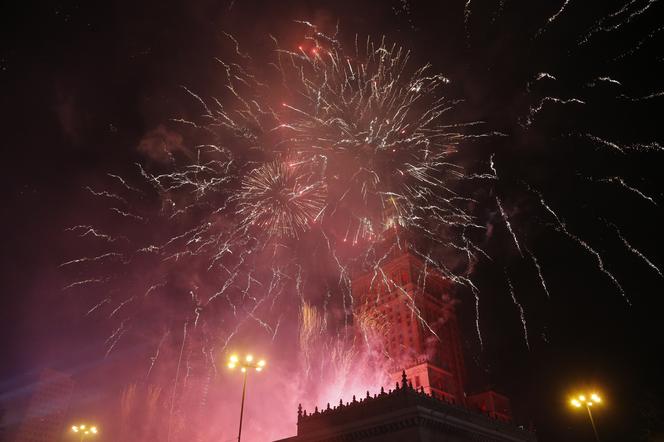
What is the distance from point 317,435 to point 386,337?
129ft

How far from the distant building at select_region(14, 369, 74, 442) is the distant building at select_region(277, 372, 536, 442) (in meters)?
116

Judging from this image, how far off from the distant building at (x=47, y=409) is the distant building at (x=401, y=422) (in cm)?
11622

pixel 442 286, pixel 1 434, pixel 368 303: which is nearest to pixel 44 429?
pixel 1 434

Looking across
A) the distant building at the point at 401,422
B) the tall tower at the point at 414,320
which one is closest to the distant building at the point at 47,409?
the tall tower at the point at 414,320

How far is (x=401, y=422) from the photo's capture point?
85.0 feet

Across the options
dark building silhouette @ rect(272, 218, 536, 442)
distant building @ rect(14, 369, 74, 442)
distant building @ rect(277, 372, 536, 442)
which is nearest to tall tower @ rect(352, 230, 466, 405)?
dark building silhouette @ rect(272, 218, 536, 442)

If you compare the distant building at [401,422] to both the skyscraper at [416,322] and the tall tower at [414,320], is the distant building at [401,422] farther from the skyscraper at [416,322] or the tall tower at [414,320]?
the tall tower at [414,320]

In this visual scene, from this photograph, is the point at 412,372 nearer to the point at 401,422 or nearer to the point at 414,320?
the point at 414,320

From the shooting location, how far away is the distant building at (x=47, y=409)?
377 feet

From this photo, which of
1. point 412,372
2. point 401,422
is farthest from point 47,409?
point 401,422

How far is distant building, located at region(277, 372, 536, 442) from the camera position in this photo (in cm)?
2573

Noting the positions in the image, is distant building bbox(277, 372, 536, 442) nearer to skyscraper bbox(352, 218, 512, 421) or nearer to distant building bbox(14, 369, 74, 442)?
skyscraper bbox(352, 218, 512, 421)

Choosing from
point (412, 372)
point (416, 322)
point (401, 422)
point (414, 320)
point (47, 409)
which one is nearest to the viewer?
point (401, 422)

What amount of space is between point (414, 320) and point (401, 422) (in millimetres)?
41339
